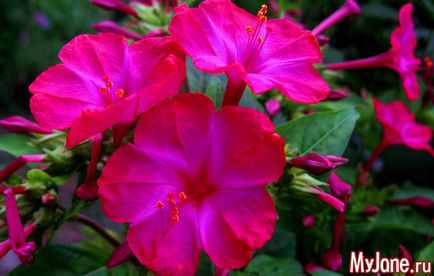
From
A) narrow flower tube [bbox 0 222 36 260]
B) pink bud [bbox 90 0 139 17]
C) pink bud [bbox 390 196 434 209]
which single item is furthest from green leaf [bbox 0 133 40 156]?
pink bud [bbox 390 196 434 209]

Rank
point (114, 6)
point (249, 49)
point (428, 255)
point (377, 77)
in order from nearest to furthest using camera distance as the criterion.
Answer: point (249, 49) < point (428, 255) < point (114, 6) < point (377, 77)

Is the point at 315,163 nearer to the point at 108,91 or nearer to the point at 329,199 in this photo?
the point at 329,199

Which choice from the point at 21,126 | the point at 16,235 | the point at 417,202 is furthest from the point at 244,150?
the point at 417,202

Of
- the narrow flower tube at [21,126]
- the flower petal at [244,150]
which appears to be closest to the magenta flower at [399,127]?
the flower petal at [244,150]

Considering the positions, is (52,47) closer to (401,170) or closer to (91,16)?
(91,16)

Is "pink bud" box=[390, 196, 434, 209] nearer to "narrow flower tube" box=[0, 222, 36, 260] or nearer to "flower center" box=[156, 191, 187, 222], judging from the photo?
"flower center" box=[156, 191, 187, 222]
